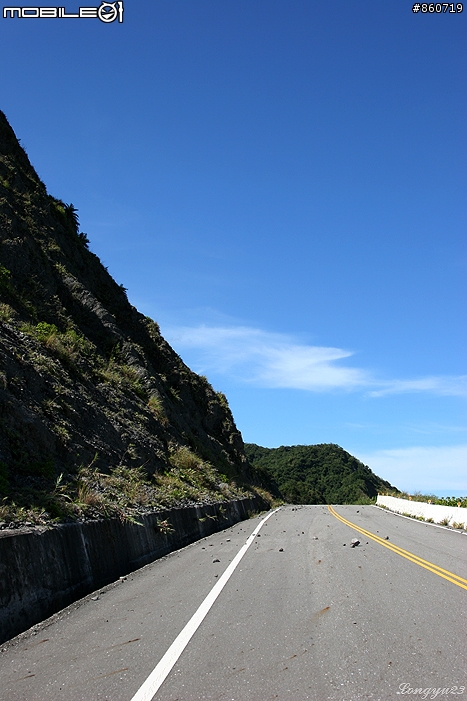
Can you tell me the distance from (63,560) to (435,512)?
65.8 ft

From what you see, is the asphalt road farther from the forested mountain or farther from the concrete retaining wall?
the forested mountain

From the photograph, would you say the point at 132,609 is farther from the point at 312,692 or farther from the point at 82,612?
the point at 312,692

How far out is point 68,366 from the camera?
18062 millimetres

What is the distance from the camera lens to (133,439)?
18062 millimetres

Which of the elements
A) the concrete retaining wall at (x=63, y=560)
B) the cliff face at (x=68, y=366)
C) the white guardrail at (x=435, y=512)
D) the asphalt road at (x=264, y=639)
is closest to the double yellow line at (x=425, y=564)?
the asphalt road at (x=264, y=639)

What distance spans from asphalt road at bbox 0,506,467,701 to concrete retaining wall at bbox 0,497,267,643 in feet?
0.82

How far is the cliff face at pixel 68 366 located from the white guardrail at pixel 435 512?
30.1 ft

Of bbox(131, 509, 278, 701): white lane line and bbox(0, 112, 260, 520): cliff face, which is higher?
bbox(0, 112, 260, 520): cliff face

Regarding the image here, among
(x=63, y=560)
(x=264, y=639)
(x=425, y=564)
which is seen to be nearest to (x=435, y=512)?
(x=425, y=564)

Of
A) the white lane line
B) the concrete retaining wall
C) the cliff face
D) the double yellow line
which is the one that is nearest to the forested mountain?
the cliff face

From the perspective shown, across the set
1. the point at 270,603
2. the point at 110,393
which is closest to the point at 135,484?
the point at 110,393

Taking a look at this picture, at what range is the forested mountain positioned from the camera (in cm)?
8212

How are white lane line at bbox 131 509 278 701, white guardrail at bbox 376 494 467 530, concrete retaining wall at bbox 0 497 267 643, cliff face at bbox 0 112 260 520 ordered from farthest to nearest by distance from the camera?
white guardrail at bbox 376 494 467 530 → cliff face at bbox 0 112 260 520 → concrete retaining wall at bbox 0 497 267 643 → white lane line at bbox 131 509 278 701

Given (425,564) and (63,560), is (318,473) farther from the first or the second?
(63,560)
